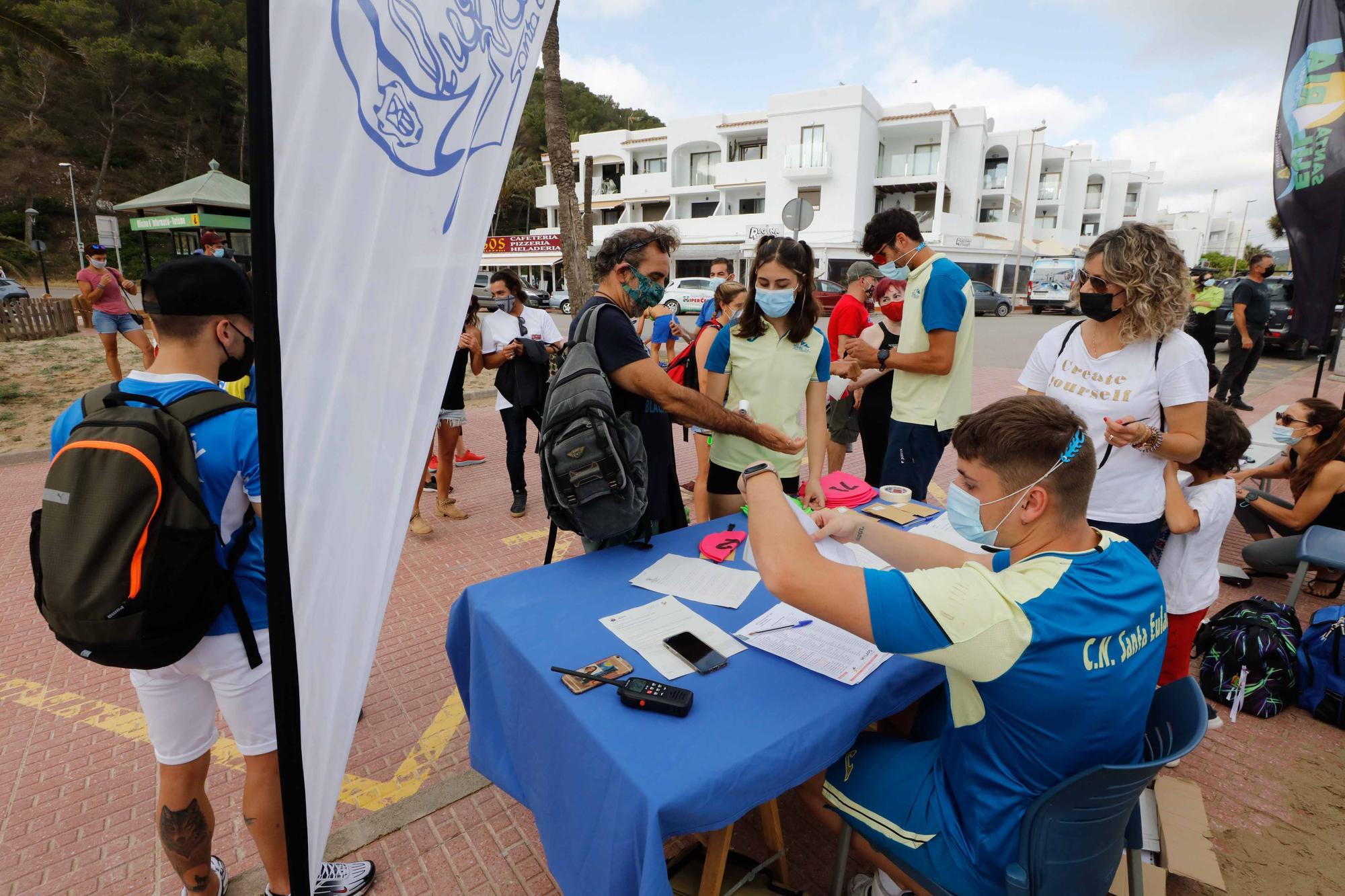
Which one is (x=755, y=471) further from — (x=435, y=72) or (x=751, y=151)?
(x=751, y=151)

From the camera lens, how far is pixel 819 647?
74.9 inches

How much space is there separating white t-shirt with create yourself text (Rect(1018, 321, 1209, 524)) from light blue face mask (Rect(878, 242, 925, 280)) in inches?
41.8

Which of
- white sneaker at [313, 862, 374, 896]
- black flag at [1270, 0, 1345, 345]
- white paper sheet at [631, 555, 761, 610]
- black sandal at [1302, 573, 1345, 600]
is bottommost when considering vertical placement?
white sneaker at [313, 862, 374, 896]

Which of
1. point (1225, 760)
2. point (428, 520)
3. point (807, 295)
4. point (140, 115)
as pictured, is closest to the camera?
point (1225, 760)

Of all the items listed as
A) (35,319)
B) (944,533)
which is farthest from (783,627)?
(35,319)

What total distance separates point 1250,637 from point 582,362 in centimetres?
342

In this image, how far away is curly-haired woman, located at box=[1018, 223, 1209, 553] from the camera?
2.46m

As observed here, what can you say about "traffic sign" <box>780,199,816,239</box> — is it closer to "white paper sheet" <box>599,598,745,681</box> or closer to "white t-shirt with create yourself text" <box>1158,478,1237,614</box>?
"white t-shirt with create yourself text" <box>1158,478,1237,614</box>

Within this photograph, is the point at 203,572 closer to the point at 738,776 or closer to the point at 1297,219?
the point at 738,776

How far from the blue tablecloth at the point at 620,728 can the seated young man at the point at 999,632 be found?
0.85ft

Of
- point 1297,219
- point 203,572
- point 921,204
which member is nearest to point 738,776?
point 203,572

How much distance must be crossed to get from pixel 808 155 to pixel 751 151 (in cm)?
548

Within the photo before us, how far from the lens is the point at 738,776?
1454mm

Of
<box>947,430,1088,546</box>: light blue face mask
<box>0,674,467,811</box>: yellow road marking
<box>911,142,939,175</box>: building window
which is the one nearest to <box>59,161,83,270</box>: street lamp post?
<box>0,674,467,811</box>: yellow road marking
